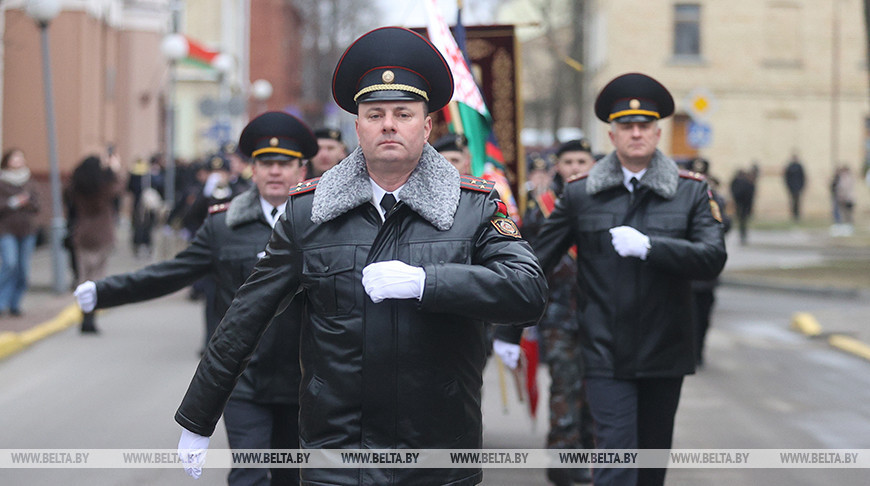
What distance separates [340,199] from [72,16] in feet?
80.8

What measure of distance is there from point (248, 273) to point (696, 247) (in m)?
2.04

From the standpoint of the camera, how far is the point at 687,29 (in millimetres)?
42688

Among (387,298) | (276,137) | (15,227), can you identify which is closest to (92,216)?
(15,227)

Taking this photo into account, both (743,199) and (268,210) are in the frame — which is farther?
(743,199)

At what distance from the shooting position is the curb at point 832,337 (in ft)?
39.4

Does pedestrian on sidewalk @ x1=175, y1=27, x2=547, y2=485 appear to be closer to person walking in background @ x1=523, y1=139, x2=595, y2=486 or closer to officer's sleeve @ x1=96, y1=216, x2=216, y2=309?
officer's sleeve @ x1=96, y1=216, x2=216, y2=309

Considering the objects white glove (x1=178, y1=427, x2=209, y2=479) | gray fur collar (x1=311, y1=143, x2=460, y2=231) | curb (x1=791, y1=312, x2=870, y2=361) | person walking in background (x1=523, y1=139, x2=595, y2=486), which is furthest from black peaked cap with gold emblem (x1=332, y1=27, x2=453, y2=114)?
curb (x1=791, y1=312, x2=870, y2=361)

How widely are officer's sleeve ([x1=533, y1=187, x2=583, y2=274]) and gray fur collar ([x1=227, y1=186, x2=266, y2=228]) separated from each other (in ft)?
4.45

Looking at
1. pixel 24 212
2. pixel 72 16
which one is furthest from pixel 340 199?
pixel 72 16

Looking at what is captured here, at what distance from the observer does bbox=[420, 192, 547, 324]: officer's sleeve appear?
3170 millimetres

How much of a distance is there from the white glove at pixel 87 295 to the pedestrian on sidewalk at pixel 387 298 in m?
1.50

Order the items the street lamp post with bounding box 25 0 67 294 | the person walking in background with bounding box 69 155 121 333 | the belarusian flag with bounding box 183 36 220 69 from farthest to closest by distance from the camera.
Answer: the belarusian flag with bounding box 183 36 220 69
the street lamp post with bounding box 25 0 67 294
the person walking in background with bounding box 69 155 121 333

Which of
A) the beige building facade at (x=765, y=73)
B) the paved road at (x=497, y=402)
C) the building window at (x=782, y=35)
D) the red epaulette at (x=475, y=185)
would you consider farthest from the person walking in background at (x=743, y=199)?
the red epaulette at (x=475, y=185)

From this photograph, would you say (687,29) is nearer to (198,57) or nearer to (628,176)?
(198,57)
